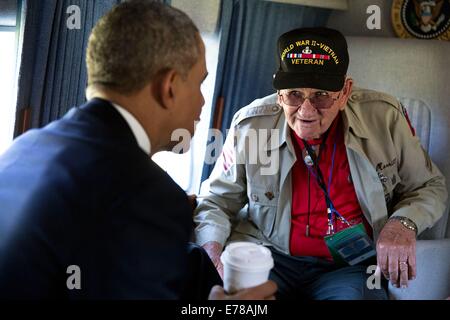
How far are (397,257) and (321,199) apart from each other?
314mm

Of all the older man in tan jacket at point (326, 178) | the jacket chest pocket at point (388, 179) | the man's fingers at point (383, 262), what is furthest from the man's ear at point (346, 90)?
the man's fingers at point (383, 262)

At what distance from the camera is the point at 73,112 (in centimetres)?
114

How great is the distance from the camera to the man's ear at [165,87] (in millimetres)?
1173

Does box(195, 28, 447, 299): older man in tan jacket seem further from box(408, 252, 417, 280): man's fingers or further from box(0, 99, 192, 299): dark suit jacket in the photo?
box(0, 99, 192, 299): dark suit jacket

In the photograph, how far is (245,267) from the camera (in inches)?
42.0

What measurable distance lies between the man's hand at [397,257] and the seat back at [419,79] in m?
0.40

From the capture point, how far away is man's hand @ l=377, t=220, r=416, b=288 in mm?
1790

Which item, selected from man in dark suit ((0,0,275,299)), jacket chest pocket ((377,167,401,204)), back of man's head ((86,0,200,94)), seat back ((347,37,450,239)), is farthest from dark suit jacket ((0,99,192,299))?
seat back ((347,37,450,239))

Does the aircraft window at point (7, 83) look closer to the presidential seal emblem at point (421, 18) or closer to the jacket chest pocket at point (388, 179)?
the jacket chest pocket at point (388, 179)

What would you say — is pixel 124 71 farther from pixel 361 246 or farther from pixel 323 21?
pixel 323 21

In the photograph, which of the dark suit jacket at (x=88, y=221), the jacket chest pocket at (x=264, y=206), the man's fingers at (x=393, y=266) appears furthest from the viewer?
the jacket chest pocket at (x=264, y=206)

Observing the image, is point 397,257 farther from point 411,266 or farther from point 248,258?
point 248,258

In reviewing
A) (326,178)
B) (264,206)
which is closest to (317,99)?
(326,178)
